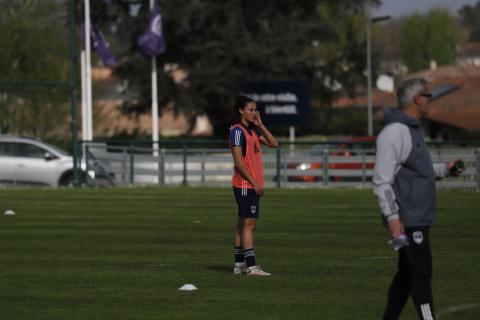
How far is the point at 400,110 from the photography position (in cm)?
934

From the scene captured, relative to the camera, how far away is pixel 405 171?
30.5ft

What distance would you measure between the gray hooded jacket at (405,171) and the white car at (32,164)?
87.8 feet

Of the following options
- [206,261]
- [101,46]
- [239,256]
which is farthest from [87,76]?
[239,256]

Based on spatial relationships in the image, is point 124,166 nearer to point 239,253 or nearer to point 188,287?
point 239,253

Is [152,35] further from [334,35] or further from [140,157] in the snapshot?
[334,35]

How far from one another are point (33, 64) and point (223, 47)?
11839mm

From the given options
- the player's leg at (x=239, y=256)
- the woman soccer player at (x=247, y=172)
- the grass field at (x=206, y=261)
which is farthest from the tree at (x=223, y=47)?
the woman soccer player at (x=247, y=172)

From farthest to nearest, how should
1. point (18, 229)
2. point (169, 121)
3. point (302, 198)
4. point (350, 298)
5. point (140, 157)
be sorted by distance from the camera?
point (169, 121), point (140, 157), point (302, 198), point (18, 229), point (350, 298)

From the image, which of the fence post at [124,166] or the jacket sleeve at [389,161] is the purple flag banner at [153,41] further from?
the jacket sleeve at [389,161]

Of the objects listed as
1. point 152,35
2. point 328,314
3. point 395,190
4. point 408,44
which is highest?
point 408,44

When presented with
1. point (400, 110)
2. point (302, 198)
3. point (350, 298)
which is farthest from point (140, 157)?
point (400, 110)

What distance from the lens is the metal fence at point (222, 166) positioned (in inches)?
1433

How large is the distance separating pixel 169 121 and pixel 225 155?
8127 cm

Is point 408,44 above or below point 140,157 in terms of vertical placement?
above
